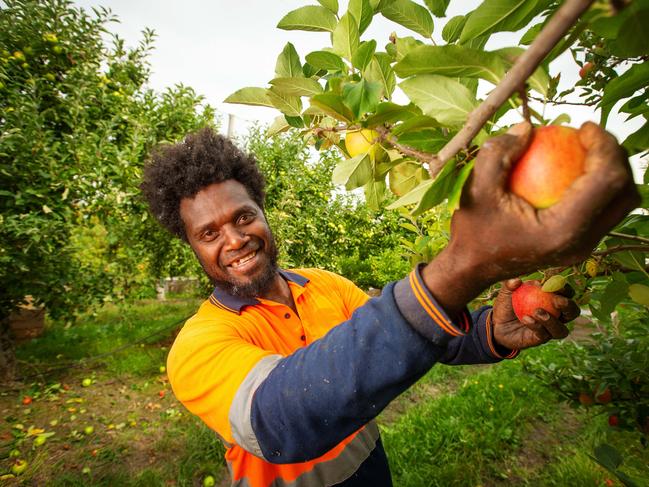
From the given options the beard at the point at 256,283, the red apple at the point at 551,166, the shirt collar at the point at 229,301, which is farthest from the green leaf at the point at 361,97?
the beard at the point at 256,283

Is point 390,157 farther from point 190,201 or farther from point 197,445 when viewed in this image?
point 197,445

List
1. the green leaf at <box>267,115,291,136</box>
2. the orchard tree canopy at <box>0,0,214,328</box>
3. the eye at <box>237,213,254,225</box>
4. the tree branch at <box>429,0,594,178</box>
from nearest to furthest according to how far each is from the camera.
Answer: the tree branch at <box>429,0,594,178</box>, the green leaf at <box>267,115,291,136</box>, the eye at <box>237,213,254,225</box>, the orchard tree canopy at <box>0,0,214,328</box>

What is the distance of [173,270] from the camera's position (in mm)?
5785

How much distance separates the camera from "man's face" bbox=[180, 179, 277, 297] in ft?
5.69

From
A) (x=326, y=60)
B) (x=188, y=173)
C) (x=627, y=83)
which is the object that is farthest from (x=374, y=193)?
(x=188, y=173)

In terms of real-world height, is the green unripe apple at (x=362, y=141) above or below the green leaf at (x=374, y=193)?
above

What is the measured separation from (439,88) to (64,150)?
14.9 feet

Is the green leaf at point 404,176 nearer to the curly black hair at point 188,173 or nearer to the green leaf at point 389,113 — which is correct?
the green leaf at point 389,113

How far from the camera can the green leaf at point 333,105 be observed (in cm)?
Answer: 70

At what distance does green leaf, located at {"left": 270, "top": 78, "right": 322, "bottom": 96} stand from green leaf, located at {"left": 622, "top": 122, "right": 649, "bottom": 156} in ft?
2.34

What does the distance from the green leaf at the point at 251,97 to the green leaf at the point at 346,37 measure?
23 cm

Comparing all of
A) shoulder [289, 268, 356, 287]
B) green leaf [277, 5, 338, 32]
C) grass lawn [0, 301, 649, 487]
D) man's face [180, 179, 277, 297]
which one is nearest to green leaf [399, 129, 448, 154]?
green leaf [277, 5, 338, 32]

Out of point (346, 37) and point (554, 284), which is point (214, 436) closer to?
point (554, 284)

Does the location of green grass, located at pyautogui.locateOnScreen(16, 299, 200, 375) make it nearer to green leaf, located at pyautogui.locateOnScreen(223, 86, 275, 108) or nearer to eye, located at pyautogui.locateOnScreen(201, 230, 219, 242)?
eye, located at pyautogui.locateOnScreen(201, 230, 219, 242)
